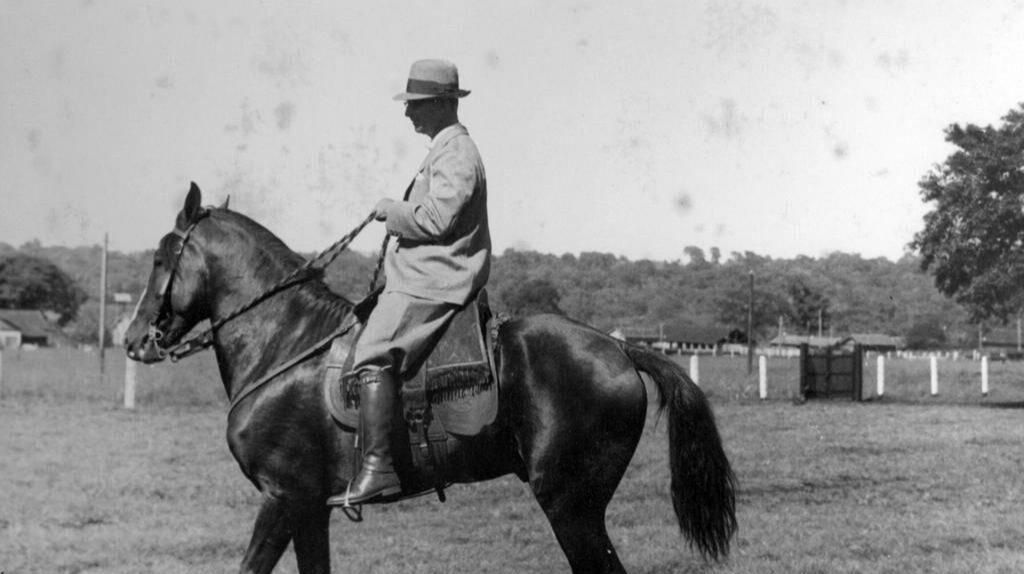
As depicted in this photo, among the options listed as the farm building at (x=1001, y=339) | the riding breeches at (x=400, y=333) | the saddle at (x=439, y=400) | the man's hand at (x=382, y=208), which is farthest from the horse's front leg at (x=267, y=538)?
the farm building at (x=1001, y=339)

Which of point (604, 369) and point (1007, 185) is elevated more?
point (1007, 185)

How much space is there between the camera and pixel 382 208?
5375 mm

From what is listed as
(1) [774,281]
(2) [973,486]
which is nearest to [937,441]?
(2) [973,486]

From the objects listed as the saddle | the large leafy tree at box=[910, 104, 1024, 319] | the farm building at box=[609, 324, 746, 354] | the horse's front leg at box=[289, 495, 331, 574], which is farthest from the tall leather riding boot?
the farm building at box=[609, 324, 746, 354]

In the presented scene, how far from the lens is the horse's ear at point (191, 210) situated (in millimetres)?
5867

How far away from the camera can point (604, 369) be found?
5.44 metres

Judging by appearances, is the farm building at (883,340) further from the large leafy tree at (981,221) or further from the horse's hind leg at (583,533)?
the horse's hind leg at (583,533)

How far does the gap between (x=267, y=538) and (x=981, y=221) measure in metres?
28.2

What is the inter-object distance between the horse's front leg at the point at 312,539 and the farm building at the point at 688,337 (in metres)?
55.6

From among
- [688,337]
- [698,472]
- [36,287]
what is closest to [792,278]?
[688,337]

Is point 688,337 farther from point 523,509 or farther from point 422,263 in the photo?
point 422,263

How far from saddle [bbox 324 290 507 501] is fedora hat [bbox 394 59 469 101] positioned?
1181mm

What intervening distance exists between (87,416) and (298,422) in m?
15.9

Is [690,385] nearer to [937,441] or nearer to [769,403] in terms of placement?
[937,441]
